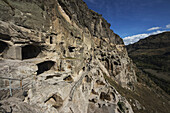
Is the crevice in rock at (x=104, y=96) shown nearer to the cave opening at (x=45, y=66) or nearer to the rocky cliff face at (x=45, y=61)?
the rocky cliff face at (x=45, y=61)

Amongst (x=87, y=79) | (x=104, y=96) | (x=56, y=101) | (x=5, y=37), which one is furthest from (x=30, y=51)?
(x=104, y=96)

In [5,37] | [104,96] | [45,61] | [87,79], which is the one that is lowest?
[104,96]

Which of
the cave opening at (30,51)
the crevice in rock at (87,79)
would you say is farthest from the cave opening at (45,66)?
the crevice in rock at (87,79)

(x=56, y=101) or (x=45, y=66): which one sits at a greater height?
(x=45, y=66)

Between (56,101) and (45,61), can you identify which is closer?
(56,101)

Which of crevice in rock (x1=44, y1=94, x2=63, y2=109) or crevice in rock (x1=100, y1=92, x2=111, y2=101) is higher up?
crevice in rock (x1=44, y1=94, x2=63, y2=109)

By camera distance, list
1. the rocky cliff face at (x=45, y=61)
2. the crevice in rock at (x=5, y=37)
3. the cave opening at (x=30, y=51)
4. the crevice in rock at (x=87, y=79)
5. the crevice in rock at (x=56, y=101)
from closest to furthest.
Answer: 1. the rocky cliff face at (x=45, y=61)
2. the crevice in rock at (x=56, y=101)
3. the crevice in rock at (x=5, y=37)
4. the cave opening at (x=30, y=51)
5. the crevice in rock at (x=87, y=79)

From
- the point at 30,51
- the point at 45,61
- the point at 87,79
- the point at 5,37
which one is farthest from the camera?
the point at 87,79

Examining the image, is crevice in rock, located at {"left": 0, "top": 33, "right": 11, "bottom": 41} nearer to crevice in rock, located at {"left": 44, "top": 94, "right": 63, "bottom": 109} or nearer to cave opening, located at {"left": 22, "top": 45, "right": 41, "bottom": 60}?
cave opening, located at {"left": 22, "top": 45, "right": 41, "bottom": 60}

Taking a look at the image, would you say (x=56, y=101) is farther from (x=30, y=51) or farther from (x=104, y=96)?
(x=104, y=96)

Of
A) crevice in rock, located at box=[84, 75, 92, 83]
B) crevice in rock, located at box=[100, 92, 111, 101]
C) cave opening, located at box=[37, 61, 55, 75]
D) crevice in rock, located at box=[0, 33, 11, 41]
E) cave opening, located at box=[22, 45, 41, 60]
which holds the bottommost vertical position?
crevice in rock, located at box=[100, 92, 111, 101]

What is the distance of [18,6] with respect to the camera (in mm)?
8492

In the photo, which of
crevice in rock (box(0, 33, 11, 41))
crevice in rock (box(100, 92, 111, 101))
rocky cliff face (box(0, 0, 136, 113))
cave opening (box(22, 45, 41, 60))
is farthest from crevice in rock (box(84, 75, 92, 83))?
crevice in rock (box(0, 33, 11, 41))

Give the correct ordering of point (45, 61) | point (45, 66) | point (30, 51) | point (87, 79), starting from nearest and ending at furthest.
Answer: point (45, 61)
point (30, 51)
point (45, 66)
point (87, 79)
